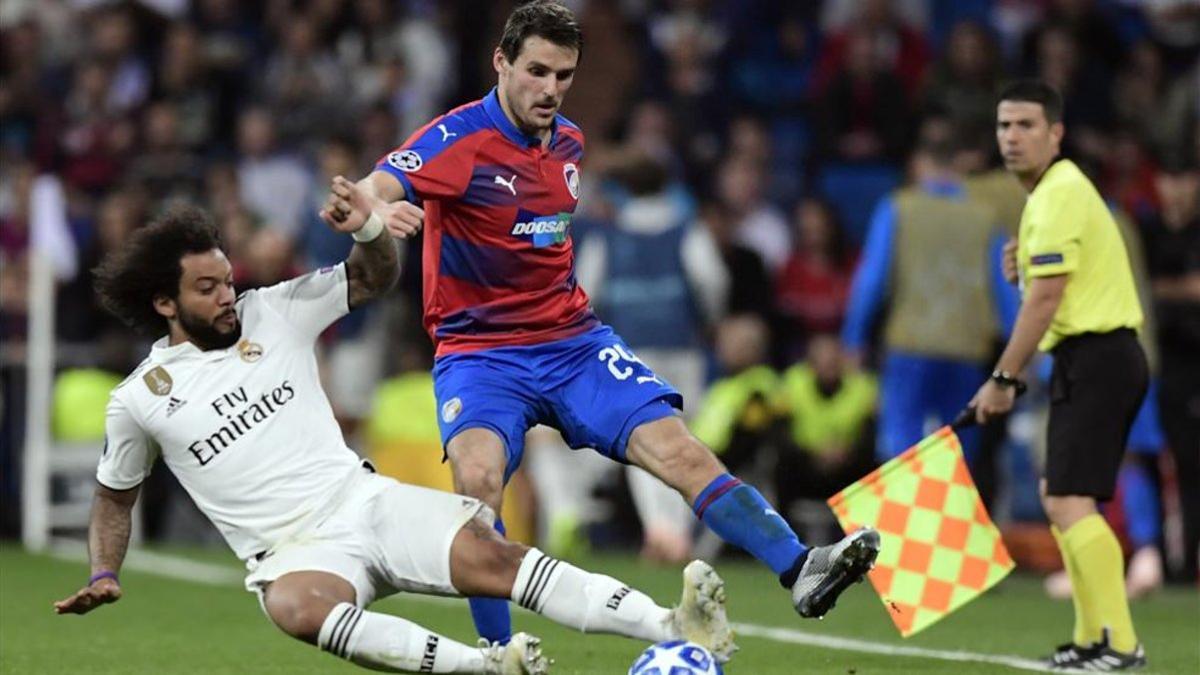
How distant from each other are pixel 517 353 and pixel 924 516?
6.66ft

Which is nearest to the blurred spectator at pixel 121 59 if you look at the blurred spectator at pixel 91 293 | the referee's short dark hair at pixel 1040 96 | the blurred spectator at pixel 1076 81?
the blurred spectator at pixel 91 293

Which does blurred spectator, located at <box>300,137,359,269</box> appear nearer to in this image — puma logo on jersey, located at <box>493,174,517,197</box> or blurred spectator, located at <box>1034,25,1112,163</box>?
blurred spectator, located at <box>1034,25,1112,163</box>

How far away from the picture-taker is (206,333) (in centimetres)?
762

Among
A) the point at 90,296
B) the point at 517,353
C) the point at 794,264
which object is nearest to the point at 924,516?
the point at 517,353

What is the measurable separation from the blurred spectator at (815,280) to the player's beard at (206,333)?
872cm

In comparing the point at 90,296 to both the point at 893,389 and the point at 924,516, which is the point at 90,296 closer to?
the point at 893,389

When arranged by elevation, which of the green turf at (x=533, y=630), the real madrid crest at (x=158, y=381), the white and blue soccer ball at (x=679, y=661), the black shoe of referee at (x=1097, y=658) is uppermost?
the real madrid crest at (x=158, y=381)

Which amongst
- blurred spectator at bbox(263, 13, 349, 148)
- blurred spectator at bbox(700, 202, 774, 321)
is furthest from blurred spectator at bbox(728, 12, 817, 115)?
blurred spectator at bbox(263, 13, 349, 148)

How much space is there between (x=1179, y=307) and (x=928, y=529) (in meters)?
5.03

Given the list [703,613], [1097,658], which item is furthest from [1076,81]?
[703,613]

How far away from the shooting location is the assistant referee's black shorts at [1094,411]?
354 inches

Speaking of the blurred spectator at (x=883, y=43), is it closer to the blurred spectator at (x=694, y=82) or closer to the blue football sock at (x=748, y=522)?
the blurred spectator at (x=694, y=82)

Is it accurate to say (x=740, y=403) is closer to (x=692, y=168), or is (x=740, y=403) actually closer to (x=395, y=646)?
(x=692, y=168)

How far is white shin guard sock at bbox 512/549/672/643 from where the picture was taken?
6.92m
